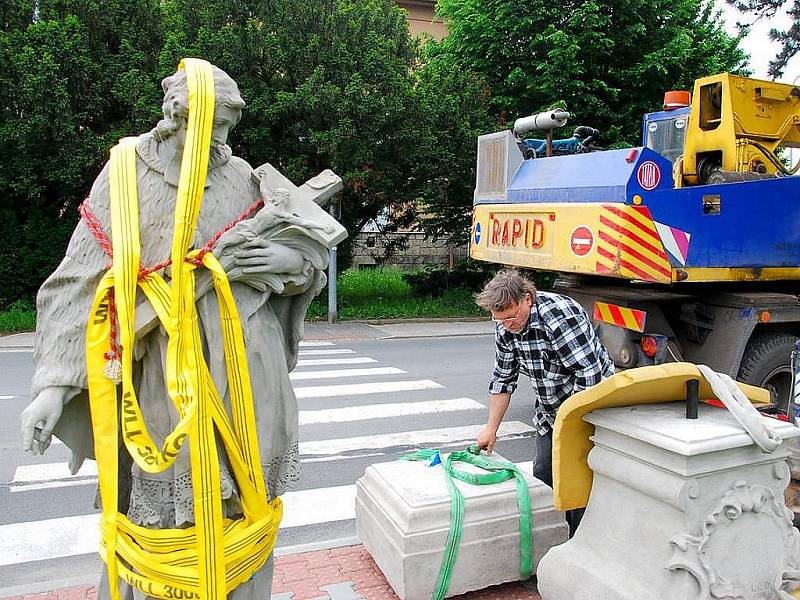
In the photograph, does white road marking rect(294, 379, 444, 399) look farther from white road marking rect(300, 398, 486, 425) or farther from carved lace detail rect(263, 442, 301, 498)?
carved lace detail rect(263, 442, 301, 498)

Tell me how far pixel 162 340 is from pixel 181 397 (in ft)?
0.72

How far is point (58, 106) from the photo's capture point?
1105 centimetres

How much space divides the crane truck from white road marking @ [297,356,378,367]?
12.8ft

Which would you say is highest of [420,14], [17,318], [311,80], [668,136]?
[420,14]

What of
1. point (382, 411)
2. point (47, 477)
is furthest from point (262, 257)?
point (382, 411)

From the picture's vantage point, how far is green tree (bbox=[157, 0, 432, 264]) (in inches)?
477

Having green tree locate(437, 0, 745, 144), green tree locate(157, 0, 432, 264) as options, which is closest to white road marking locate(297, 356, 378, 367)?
A: green tree locate(157, 0, 432, 264)

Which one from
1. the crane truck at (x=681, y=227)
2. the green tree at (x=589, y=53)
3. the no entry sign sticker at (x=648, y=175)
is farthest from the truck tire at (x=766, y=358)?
the green tree at (x=589, y=53)

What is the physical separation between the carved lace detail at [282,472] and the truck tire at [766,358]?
4.51m

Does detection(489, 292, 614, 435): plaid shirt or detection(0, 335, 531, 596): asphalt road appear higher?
detection(489, 292, 614, 435): plaid shirt

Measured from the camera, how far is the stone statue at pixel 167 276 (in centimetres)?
217

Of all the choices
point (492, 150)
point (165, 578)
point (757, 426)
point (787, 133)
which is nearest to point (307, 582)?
point (165, 578)

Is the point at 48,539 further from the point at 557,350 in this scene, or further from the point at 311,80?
the point at 311,80

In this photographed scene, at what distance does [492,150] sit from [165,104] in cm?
476
